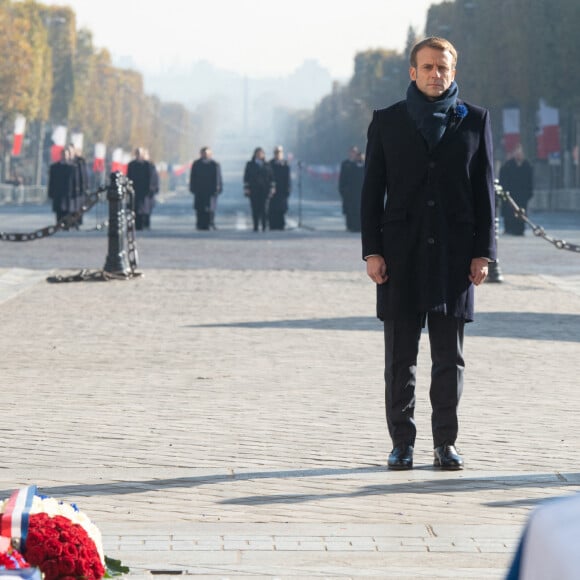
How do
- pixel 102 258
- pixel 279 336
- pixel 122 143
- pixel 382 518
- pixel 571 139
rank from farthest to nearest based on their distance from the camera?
pixel 122 143
pixel 571 139
pixel 102 258
pixel 279 336
pixel 382 518

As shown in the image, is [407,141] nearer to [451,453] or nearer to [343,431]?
[451,453]

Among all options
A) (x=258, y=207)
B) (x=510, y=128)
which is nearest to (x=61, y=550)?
(x=258, y=207)

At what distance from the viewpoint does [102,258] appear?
86.2ft

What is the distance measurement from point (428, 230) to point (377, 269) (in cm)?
26

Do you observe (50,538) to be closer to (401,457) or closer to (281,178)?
(401,457)

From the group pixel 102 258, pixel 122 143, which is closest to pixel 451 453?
pixel 102 258

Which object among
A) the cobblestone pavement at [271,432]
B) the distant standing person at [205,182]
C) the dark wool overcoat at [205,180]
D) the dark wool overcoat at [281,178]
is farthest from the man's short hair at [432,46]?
the dark wool overcoat at [205,180]

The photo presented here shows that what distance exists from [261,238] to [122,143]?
9106 cm

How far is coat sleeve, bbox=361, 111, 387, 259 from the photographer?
7.32m

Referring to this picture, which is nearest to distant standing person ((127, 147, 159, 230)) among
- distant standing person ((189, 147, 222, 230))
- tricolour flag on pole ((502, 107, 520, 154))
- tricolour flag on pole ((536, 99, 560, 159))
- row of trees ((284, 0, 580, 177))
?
distant standing person ((189, 147, 222, 230))

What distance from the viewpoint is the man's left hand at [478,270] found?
7340 millimetres

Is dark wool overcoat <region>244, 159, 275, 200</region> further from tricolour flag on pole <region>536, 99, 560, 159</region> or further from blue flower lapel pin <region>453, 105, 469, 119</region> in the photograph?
blue flower lapel pin <region>453, 105, 469, 119</region>

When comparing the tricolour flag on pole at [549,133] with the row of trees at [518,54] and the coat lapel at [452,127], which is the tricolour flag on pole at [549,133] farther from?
the coat lapel at [452,127]

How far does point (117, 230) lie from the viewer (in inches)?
826
